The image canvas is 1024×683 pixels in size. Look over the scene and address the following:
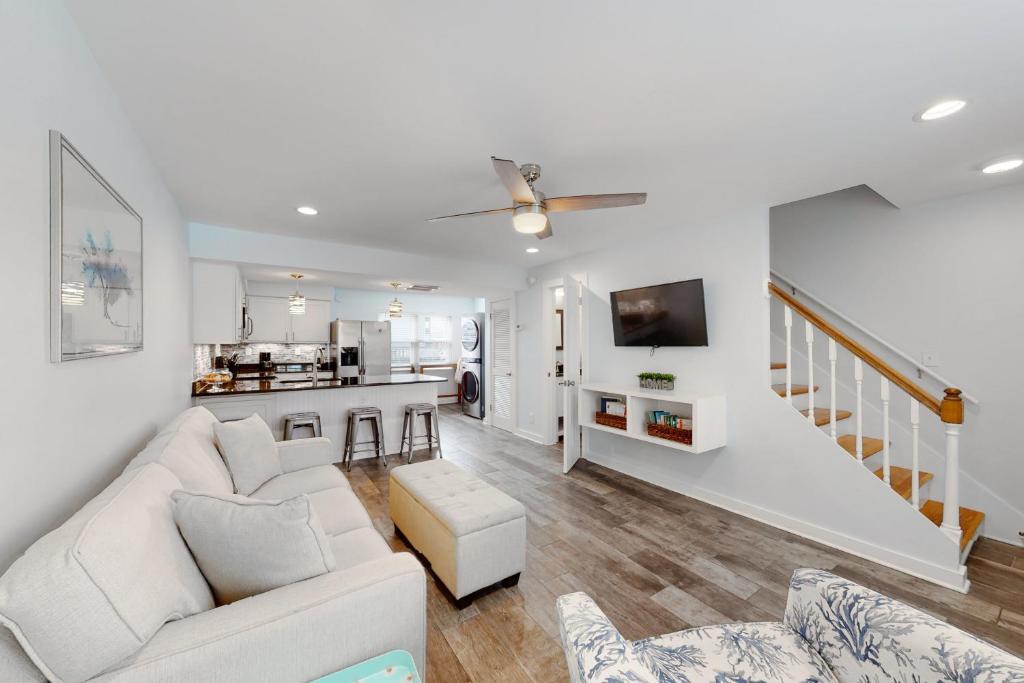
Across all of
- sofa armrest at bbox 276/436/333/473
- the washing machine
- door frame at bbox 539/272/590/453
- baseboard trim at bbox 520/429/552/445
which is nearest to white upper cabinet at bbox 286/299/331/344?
the washing machine

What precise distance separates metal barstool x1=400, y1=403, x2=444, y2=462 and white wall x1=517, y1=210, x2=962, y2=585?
204cm

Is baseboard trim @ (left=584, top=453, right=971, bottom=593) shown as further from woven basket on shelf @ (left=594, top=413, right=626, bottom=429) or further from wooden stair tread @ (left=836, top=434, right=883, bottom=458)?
woven basket on shelf @ (left=594, top=413, right=626, bottom=429)

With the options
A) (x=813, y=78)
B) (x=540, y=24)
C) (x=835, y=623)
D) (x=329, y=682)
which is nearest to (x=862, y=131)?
(x=813, y=78)

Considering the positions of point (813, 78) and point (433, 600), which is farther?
point (433, 600)

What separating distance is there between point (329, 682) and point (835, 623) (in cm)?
139

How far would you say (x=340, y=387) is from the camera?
4430mm

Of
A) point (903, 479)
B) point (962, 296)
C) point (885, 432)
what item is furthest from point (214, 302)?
point (962, 296)

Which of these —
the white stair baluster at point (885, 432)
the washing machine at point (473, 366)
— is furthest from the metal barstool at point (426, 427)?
the white stair baluster at point (885, 432)

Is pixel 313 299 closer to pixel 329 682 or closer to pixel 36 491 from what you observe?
pixel 36 491

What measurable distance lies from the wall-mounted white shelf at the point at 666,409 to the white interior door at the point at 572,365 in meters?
0.14

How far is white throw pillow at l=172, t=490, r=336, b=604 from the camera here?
3.86ft

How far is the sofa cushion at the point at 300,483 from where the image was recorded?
91.0 inches

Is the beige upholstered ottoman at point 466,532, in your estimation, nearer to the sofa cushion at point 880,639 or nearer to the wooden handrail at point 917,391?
the sofa cushion at point 880,639

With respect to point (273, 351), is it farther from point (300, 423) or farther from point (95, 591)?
point (95, 591)
